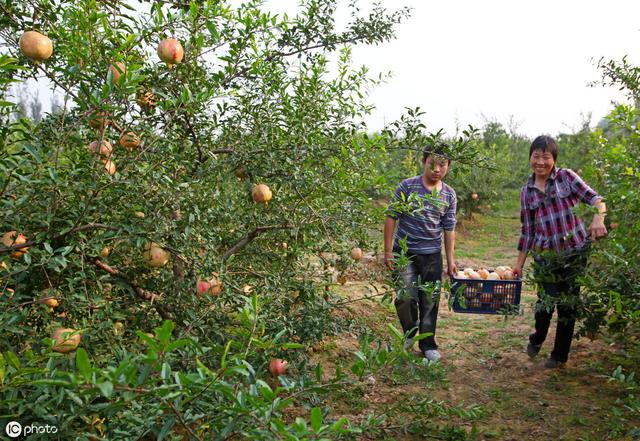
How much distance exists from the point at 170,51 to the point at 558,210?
2665 mm

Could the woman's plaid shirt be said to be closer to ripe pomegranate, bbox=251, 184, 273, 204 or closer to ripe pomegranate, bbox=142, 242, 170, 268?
ripe pomegranate, bbox=251, 184, 273, 204

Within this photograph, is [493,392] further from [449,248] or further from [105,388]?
[105,388]

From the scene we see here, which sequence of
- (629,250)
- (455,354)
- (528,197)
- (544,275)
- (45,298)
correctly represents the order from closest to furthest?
1. (45,298)
2. (629,250)
3. (544,275)
4. (528,197)
5. (455,354)

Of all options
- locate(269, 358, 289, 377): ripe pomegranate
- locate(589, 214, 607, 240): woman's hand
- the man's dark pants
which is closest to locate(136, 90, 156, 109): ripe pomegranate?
locate(269, 358, 289, 377): ripe pomegranate

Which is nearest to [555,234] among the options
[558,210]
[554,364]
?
[558,210]

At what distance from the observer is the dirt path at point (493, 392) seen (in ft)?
9.04

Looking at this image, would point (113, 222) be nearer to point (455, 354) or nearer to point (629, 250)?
point (629, 250)

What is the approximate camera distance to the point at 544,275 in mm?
3275

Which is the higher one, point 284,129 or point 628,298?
point 284,129

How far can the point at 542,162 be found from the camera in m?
3.43

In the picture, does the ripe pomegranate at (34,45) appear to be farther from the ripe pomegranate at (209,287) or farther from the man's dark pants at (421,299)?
the man's dark pants at (421,299)

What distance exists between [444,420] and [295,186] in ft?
5.48

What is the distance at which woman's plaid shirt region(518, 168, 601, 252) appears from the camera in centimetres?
335

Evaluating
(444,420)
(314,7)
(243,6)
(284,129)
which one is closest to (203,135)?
(284,129)
